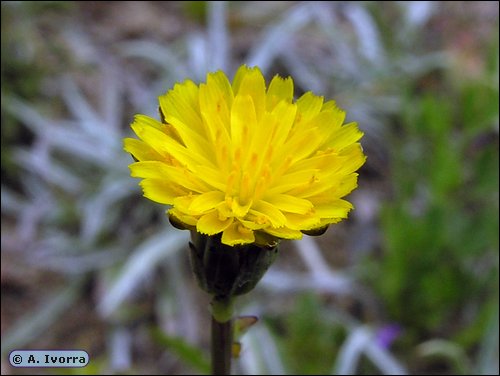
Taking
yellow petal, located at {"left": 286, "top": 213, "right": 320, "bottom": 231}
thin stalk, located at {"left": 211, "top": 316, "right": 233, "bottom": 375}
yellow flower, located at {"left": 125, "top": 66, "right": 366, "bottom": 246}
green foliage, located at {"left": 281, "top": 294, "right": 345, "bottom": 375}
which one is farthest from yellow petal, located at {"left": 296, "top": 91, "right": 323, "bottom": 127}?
green foliage, located at {"left": 281, "top": 294, "right": 345, "bottom": 375}

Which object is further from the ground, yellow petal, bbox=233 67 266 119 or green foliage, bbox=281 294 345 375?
yellow petal, bbox=233 67 266 119

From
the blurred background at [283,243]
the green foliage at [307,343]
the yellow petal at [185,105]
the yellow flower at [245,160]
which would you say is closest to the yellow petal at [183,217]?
the yellow flower at [245,160]

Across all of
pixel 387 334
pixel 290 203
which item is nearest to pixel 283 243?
pixel 387 334

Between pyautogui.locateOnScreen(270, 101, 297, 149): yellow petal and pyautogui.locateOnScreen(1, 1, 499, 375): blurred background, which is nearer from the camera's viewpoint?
pyautogui.locateOnScreen(270, 101, 297, 149): yellow petal

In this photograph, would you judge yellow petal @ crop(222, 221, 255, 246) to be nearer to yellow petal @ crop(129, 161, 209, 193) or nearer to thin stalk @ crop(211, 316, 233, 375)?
yellow petal @ crop(129, 161, 209, 193)

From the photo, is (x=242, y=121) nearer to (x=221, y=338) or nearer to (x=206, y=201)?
(x=206, y=201)
